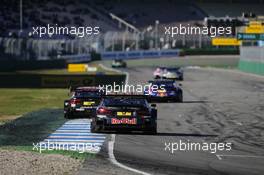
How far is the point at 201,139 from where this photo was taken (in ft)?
64.4

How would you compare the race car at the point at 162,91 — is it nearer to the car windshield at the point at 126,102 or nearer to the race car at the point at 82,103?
the race car at the point at 82,103

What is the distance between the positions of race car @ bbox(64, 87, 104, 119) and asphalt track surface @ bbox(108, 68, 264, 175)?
7.78ft

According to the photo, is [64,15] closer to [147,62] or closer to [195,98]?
[147,62]

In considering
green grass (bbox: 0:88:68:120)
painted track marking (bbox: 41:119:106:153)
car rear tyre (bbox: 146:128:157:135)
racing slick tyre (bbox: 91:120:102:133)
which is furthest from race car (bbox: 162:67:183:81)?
racing slick tyre (bbox: 91:120:102:133)

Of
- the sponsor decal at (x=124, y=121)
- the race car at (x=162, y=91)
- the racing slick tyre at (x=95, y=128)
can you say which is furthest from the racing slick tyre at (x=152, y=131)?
the race car at (x=162, y=91)

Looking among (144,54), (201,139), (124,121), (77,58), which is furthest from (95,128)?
(144,54)

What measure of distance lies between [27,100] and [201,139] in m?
20.2

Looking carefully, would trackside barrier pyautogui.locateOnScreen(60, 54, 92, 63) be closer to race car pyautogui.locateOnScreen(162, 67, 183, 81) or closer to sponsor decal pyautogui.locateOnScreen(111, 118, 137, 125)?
race car pyautogui.locateOnScreen(162, 67, 183, 81)

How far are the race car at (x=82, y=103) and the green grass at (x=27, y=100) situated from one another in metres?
4.02

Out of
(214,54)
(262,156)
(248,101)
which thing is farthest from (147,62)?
(262,156)

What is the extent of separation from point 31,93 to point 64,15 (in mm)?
54811

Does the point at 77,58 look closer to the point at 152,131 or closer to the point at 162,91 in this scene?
the point at 162,91

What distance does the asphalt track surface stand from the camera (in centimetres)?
1420

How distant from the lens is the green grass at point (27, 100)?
3222 cm
